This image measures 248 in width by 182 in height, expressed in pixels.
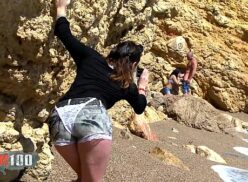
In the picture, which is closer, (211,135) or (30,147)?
(30,147)

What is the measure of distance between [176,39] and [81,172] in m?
12.6

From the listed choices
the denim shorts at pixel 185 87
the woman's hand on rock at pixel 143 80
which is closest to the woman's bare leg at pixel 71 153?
the woman's hand on rock at pixel 143 80

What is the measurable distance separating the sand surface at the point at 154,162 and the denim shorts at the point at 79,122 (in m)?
1.88

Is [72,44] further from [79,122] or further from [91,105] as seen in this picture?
[79,122]

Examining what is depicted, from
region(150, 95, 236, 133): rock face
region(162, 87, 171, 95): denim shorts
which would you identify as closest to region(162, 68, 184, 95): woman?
region(162, 87, 171, 95): denim shorts

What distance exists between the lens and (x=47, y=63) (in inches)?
169

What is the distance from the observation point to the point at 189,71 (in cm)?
1466

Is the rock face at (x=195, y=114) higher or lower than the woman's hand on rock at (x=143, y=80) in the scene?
lower

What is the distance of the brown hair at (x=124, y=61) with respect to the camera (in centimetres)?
317

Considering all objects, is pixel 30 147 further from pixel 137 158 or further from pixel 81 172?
pixel 137 158

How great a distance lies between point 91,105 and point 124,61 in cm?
38

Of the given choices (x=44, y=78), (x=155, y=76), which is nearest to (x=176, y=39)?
(x=155, y=76)

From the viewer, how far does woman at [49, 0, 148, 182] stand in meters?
3.05

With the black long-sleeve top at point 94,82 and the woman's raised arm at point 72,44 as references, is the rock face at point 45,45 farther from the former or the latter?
the black long-sleeve top at point 94,82
